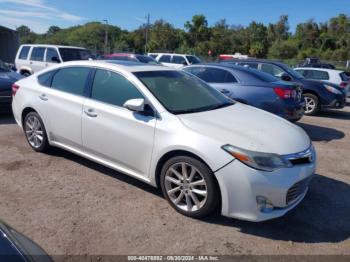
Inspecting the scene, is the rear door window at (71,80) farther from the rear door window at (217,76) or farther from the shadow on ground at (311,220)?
the rear door window at (217,76)

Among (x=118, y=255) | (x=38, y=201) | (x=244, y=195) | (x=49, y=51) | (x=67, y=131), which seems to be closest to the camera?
(x=118, y=255)

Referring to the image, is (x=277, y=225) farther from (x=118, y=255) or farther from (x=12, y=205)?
(x=12, y=205)

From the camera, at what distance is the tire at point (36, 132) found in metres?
5.21

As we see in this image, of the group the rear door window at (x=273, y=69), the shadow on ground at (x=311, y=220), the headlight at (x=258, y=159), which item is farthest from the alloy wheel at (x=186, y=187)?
the rear door window at (x=273, y=69)

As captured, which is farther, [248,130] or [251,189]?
[248,130]

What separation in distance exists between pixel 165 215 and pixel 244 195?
3.09ft

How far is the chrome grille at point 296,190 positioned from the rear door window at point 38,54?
12.3 metres

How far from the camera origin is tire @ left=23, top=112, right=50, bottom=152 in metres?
5.21

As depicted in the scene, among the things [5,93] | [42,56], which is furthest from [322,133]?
[42,56]

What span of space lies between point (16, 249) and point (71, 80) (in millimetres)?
3319

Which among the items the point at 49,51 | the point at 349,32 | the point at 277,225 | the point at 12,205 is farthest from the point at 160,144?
the point at 349,32

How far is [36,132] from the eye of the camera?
5.32 m

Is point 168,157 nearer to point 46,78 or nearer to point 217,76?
point 46,78

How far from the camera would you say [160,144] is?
373 cm
